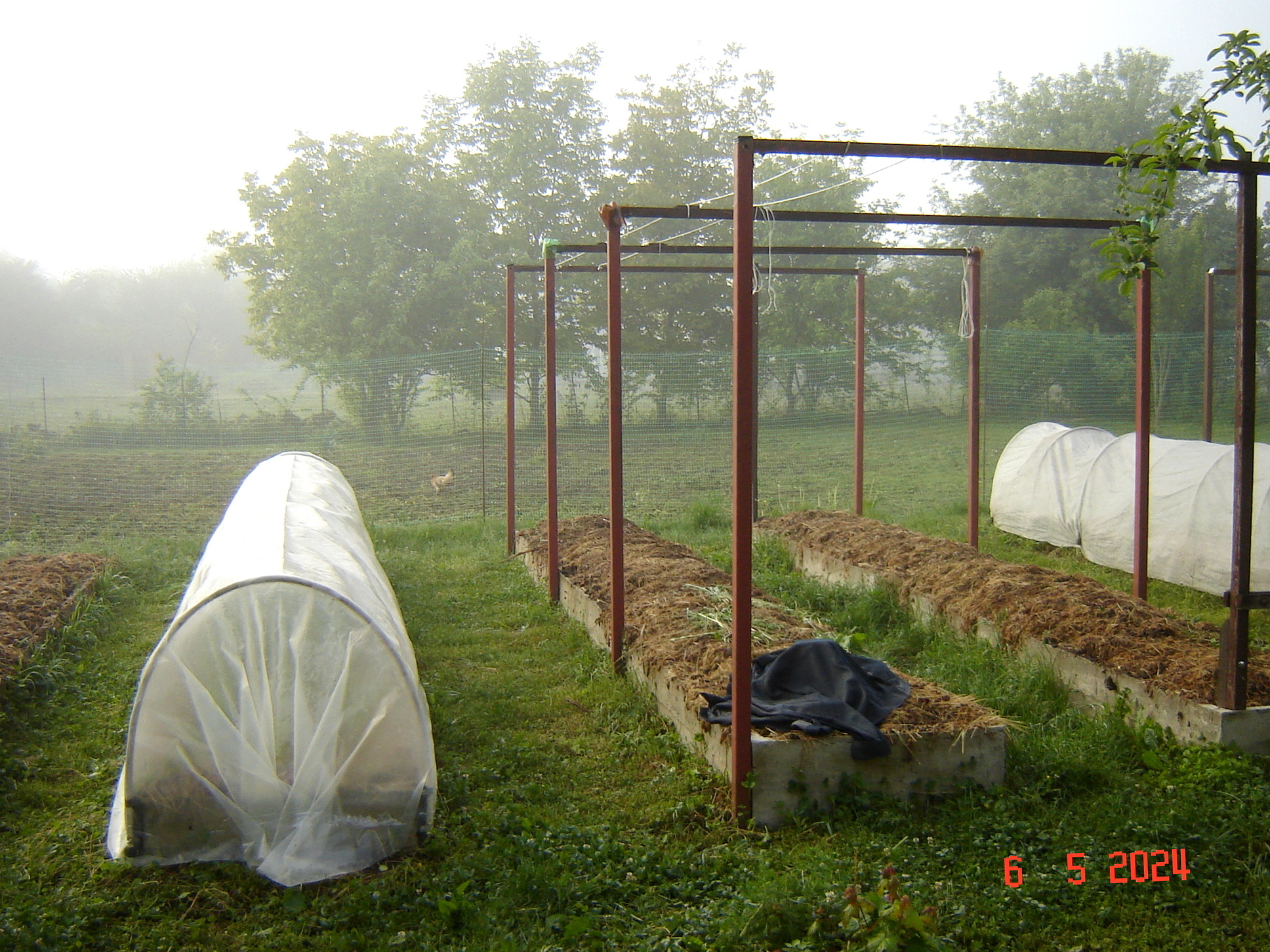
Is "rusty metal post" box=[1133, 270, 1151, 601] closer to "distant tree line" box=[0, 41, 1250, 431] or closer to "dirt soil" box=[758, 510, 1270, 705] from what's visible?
"dirt soil" box=[758, 510, 1270, 705]

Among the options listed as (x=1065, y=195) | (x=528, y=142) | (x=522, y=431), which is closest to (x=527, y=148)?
(x=528, y=142)

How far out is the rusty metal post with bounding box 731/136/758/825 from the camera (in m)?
3.10

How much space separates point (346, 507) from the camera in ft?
19.8

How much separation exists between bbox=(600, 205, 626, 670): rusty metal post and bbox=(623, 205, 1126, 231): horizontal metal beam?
13 centimetres

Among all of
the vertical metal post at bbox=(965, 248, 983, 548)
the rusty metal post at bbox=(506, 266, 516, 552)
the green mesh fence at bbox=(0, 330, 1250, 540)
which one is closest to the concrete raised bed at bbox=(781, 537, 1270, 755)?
the vertical metal post at bbox=(965, 248, 983, 548)

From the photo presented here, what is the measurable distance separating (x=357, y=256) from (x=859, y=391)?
12564mm

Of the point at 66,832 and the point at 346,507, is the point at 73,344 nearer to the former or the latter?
the point at 346,507

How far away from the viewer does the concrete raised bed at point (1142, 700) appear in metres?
3.52

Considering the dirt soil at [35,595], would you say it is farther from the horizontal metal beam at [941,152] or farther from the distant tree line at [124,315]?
the distant tree line at [124,315]

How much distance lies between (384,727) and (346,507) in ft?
10.4

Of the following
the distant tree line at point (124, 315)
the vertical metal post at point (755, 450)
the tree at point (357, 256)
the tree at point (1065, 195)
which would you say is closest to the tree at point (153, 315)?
the distant tree line at point (124, 315)

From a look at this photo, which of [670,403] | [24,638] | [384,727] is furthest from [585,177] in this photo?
[384,727]

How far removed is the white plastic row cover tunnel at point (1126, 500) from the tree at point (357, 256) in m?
12.1

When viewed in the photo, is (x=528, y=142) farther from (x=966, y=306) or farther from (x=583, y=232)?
(x=966, y=306)
